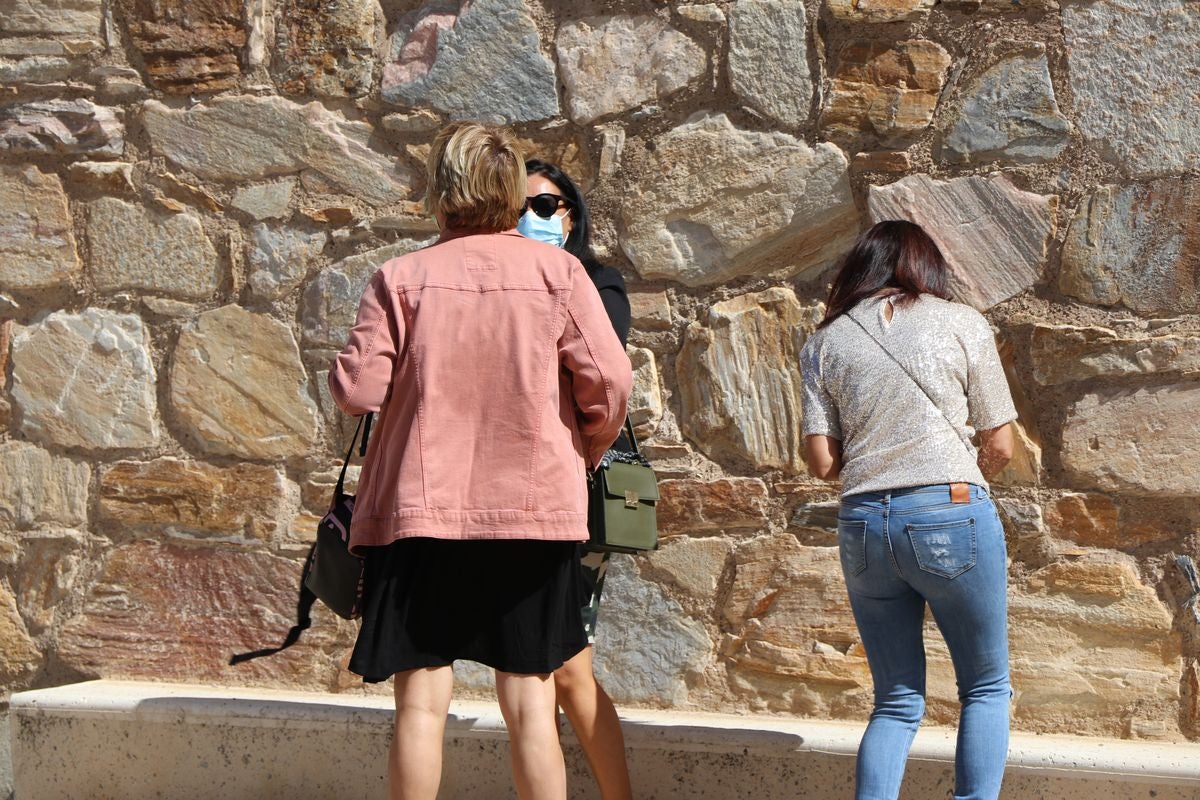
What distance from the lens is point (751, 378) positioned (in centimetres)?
338

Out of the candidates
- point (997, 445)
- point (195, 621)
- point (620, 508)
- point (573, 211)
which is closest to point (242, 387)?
point (195, 621)

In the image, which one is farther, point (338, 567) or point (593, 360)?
point (338, 567)

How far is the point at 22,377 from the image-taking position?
149 inches

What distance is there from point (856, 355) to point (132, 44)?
2345 mm

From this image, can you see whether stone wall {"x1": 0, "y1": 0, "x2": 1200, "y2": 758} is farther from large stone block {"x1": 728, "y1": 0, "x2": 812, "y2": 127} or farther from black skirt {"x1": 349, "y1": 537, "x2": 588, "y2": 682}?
black skirt {"x1": 349, "y1": 537, "x2": 588, "y2": 682}

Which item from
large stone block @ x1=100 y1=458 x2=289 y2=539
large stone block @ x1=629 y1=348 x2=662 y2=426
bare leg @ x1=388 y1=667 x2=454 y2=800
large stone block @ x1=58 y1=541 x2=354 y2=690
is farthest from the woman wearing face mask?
large stone block @ x1=100 y1=458 x2=289 y2=539

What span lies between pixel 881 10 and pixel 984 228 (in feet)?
1.96

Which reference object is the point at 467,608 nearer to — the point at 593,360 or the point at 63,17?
the point at 593,360

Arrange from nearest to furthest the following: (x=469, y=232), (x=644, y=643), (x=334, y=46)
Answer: (x=469, y=232)
(x=644, y=643)
(x=334, y=46)

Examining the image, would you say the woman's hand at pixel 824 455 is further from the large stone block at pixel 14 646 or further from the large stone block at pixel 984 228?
the large stone block at pixel 14 646

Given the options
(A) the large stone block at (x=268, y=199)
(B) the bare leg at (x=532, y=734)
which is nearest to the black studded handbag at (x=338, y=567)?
(B) the bare leg at (x=532, y=734)

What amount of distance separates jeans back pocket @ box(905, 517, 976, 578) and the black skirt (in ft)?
2.13

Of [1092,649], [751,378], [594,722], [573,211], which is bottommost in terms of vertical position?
[594,722]

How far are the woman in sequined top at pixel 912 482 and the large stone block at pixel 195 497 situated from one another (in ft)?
5.63
